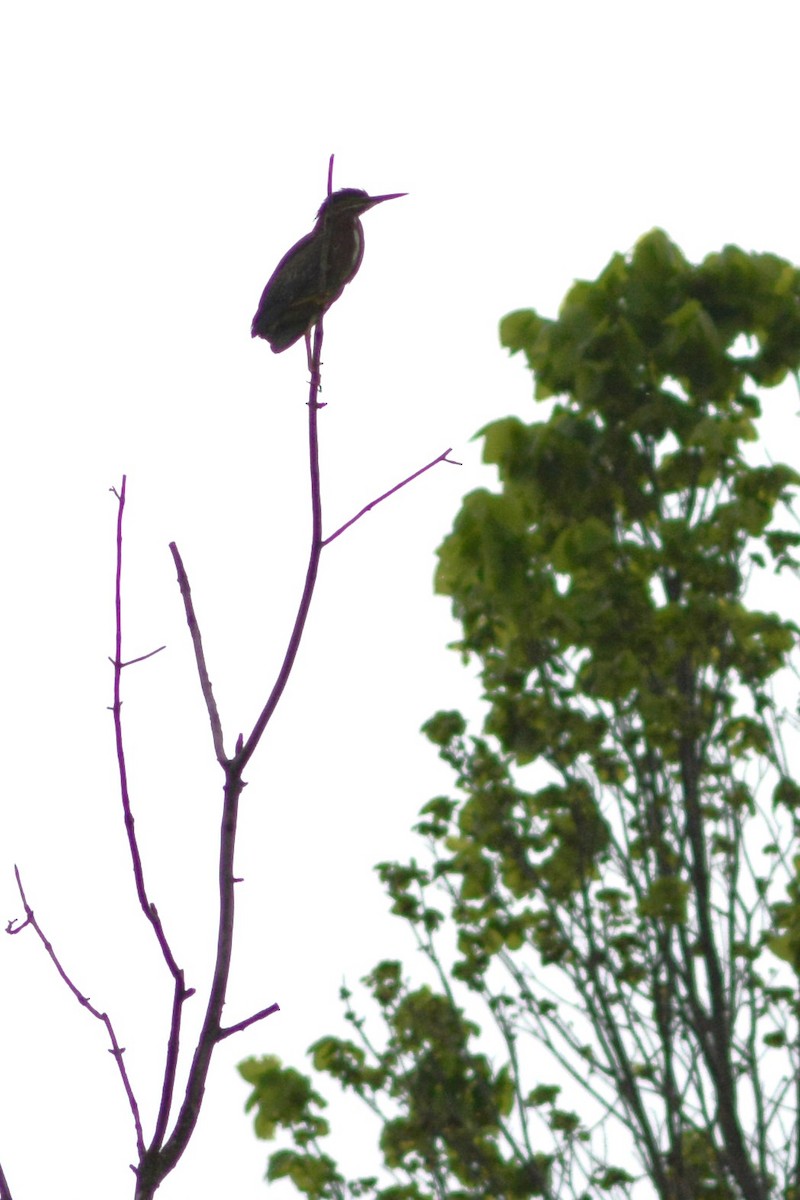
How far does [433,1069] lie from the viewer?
6062mm

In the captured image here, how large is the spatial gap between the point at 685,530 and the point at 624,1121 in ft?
7.43

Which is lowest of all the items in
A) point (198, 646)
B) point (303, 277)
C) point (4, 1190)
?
point (4, 1190)

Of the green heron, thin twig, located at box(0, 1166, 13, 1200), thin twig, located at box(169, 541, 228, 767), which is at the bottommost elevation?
thin twig, located at box(0, 1166, 13, 1200)

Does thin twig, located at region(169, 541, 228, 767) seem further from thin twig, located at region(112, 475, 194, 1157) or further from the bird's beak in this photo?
the bird's beak

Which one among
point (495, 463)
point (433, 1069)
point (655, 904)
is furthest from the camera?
point (433, 1069)

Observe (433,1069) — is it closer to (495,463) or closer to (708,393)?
(495,463)

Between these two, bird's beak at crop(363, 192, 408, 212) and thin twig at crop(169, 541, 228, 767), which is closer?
thin twig at crop(169, 541, 228, 767)

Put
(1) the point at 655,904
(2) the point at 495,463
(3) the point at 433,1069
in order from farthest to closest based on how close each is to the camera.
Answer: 1. (3) the point at 433,1069
2. (2) the point at 495,463
3. (1) the point at 655,904

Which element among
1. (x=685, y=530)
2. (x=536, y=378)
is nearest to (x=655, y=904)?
(x=685, y=530)

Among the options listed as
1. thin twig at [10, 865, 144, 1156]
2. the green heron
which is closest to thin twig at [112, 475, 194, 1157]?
thin twig at [10, 865, 144, 1156]

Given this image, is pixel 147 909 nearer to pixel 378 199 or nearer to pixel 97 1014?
pixel 97 1014

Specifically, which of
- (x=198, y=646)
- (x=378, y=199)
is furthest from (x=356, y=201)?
(x=198, y=646)

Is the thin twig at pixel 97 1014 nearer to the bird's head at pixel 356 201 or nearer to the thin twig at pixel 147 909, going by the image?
the thin twig at pixel 147 909

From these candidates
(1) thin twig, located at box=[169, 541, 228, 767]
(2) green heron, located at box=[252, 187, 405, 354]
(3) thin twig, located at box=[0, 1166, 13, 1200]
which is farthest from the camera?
(2) green heron, located at box=[252, 187, 405, 354]
